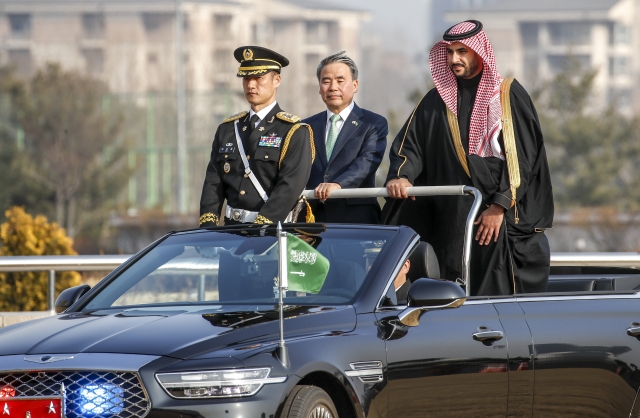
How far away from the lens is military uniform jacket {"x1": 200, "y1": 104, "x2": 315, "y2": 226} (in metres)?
8.03

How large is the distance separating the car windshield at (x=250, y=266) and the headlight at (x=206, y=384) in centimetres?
78

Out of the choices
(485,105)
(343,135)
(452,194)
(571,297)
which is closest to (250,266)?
(452,194)

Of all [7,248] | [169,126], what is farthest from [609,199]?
[7,248]

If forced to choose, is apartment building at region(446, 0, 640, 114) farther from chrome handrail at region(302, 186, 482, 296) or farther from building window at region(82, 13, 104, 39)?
chrome handrail at region(302, 186, 482, 296)

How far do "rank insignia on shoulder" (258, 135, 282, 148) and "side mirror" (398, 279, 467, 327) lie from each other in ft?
7.83

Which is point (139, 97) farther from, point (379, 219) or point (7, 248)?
point (379, 219)

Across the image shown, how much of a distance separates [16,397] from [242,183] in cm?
326

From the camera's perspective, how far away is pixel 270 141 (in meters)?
8.23

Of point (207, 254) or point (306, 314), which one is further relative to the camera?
point (207, 254)

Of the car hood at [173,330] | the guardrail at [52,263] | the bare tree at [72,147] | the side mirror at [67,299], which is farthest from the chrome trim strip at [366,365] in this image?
the bare tree at [72,147]

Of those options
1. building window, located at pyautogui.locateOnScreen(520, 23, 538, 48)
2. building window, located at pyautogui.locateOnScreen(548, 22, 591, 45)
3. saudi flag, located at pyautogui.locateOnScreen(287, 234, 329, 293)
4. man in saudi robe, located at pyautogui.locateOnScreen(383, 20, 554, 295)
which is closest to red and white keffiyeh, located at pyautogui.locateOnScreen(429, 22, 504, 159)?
man in saudi robe, located at pyautogui.locateOnScreen(383, 20, 554, 295)

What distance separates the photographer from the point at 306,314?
19.0 ft

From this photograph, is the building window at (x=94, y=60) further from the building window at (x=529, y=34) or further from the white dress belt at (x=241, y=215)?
the white dress belt at (x=241, y=215)

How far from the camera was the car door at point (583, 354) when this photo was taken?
6.56 metres
